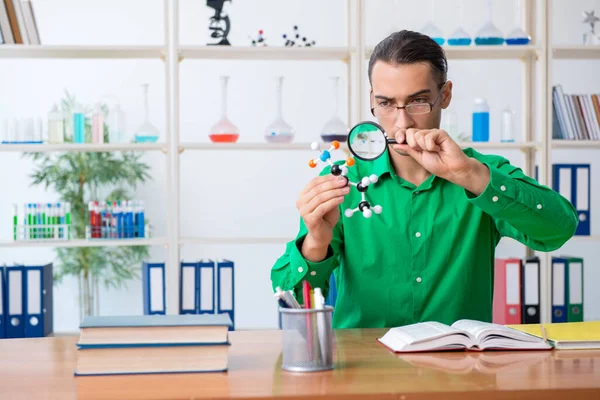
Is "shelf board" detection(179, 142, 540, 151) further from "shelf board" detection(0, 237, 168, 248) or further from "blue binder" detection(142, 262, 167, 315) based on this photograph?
"blue binder" detection(142, 262, 167, 315)

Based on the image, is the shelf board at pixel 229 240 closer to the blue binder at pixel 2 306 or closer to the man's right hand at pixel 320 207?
the blue binder at pixel 2 306

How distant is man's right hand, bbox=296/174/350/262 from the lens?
5.10 ft

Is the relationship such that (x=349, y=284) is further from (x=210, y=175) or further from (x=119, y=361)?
(x=210, y=175)

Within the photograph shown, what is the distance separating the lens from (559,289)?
3602 millimetres

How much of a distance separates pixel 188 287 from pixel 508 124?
166 cm

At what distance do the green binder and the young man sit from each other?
1.72 meters

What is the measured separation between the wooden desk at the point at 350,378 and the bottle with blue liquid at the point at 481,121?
2222 millimetres

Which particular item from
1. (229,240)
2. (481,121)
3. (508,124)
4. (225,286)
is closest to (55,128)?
(229,240)

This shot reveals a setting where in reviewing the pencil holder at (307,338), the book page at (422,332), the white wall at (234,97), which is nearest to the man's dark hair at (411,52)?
the book page at (422,332)

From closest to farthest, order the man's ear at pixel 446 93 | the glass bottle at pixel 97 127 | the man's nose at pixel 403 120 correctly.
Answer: the man's nose at pixel 403 120 < the man's ear at pixel 446 93 < the glass bottle at pixel 97 127

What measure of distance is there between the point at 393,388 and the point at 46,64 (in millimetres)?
4896

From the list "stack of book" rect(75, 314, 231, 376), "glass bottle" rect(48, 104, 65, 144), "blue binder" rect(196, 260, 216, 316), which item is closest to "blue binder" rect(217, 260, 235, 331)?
"blue binder" rect(196, 260, 216, 316)

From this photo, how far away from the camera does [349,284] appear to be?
6.46 ft

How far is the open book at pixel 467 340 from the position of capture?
150 centimetres
